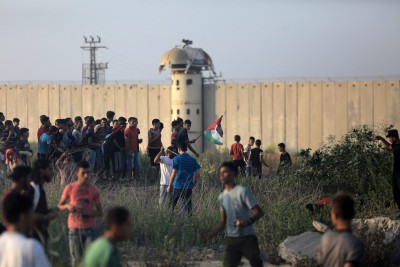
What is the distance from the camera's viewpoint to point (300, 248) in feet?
38.0

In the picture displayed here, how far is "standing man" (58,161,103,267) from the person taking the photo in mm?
9047

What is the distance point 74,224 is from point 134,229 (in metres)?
3.70

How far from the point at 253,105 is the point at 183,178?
94.2 ft

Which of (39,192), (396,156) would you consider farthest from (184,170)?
(39,192)

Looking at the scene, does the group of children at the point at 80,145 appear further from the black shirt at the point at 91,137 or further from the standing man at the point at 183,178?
the standing man at the point at 183,178

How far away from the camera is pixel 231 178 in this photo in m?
8.84

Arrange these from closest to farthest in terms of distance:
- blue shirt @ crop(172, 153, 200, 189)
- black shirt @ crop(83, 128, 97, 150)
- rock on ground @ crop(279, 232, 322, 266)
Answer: rock on ground @ crop(279, 232, 322, 266)
blue shirt @ crop(172, 153, 200, 189)
black shirt @ crop(83, 128, 97, 150)

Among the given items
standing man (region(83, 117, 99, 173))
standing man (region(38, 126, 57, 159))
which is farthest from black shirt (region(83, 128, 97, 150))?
standing man (region(38, 126, 57, 159))

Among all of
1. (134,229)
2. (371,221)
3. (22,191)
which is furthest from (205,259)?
(22,191)

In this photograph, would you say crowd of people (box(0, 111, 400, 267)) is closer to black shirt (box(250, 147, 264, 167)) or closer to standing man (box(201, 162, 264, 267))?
standing man (box(201, 162, 264, 267))

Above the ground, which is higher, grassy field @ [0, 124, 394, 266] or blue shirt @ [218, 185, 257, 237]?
blue shirt @ [218, 185, 257, 237]

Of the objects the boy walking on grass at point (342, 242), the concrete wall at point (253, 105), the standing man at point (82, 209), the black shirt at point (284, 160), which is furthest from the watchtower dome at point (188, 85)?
the boy walking on grass at point (342, 242)

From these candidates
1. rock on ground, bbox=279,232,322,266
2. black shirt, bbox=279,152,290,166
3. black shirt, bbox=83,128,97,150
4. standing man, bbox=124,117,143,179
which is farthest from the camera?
black shirt, bbox=279,152,290,166

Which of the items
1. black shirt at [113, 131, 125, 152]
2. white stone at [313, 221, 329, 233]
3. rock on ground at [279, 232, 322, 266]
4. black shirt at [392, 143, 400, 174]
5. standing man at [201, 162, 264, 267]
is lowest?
rock on ground at [279, 232, 322, 266]
